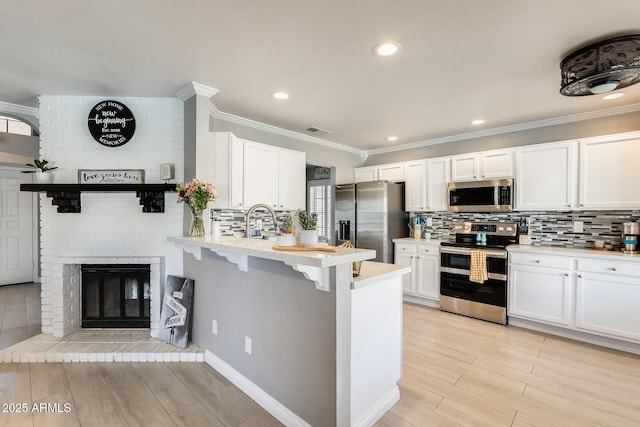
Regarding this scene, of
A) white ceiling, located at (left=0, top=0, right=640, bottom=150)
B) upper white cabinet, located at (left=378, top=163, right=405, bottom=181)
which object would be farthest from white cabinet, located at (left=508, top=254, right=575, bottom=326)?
upper white cabinet, located at (left=378, top=163, right=405, bottom=181)

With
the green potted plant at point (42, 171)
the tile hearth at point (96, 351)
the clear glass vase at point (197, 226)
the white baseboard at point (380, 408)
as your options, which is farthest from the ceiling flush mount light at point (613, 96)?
the green potted plant at point (42, 171)

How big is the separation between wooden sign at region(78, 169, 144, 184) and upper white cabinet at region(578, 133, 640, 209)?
4.83 meters

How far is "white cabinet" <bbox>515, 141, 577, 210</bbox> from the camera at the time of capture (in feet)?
11.1

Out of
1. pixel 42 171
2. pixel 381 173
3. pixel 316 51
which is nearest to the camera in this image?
pixel 316 51

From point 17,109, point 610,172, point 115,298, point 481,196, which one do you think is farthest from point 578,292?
point 17,109

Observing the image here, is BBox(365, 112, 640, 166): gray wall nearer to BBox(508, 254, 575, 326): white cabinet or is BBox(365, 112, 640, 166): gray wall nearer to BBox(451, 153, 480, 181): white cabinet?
BBox(451, 153, 480, 181): white cabinet

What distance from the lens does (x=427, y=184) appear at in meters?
4.56

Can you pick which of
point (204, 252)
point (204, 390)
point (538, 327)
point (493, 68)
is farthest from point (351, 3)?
point (538, 327)

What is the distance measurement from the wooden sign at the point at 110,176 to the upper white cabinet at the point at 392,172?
3.54 m

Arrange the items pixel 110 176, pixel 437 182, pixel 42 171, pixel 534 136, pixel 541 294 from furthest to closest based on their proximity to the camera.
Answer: pixel 437 182 → pixel 534 136 → pixel 541 294 → pixel 110 176 → pixel 42 171

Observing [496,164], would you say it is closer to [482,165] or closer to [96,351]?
[482,165]

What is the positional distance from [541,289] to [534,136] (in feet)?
6.43

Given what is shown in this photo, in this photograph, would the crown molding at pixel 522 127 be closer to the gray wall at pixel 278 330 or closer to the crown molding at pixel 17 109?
the gray wall at pixel 278 330

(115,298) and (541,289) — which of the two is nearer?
(115,298)
